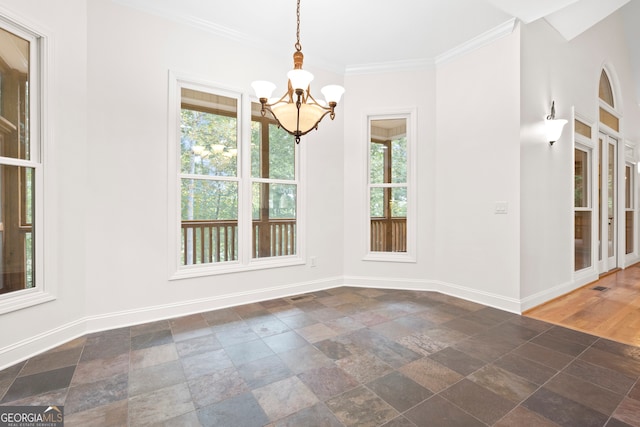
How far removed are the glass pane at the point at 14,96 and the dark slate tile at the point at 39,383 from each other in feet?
5.16

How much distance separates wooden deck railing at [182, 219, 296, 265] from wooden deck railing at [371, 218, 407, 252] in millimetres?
1171

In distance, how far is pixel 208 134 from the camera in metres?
3.26

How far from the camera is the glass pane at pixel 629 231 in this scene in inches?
217

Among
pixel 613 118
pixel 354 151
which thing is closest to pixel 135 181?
pixel 354 151

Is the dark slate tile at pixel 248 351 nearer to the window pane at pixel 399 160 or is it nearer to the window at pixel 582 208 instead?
the window pane at pixel 399 160

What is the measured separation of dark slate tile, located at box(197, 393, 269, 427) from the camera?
151 centimetres

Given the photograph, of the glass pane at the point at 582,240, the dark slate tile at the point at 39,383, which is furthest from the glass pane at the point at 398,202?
the dark slate tile at the point at 39,383

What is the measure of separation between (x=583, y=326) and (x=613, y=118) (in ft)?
13.8

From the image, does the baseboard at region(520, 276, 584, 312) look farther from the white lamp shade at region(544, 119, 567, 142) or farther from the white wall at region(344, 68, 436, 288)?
the white lamp shade at region(544, 119, 567, 142)

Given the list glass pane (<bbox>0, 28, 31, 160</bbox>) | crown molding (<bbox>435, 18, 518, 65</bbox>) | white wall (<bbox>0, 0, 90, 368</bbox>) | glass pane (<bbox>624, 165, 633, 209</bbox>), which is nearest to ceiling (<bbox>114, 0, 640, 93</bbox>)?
crown molding (<bbox>435, 18, 518, 65</bbox>)

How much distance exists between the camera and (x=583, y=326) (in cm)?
277

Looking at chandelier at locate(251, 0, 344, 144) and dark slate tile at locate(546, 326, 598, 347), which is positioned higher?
chandelier at locate(251, 0, 344, 144)

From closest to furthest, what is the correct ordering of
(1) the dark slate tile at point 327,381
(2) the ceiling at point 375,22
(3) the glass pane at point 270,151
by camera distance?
(1) the dark slate tile at point 327,381 → (2) the ceiling at point 375,22 → (3) the glass pane at point 270,151

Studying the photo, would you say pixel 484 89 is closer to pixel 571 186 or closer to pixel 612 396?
pixel 571 186
